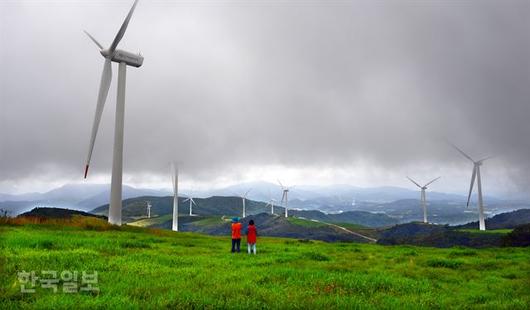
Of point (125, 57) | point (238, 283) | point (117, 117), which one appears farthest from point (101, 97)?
point (238, 283)

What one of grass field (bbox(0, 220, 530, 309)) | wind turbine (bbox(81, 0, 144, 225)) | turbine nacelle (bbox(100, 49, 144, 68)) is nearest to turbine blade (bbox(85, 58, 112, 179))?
wind turbine (bbox(81, 0, 144, 225))

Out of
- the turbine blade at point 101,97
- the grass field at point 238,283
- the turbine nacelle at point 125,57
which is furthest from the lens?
the turbine nacelle at point 125,57

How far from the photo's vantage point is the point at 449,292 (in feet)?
51.5

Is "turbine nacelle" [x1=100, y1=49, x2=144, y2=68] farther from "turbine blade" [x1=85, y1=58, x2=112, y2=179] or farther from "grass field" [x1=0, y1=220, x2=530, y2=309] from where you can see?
"grass field" [x1=0, y1=220, x2=530, y2=309]

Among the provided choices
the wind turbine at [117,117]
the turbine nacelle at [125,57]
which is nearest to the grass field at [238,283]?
the wind turbine at [117,117]

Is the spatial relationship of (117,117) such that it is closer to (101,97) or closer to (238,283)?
(101,97)

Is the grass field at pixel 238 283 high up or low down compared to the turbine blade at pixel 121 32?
down

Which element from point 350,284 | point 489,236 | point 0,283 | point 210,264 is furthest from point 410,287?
point 489,236

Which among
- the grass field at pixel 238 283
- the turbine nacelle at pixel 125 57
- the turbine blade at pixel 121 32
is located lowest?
the grass field at pixel 238 283

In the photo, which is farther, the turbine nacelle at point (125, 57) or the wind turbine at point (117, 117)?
the turbine nacelle at point (125, 57)

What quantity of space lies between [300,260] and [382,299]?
1016cm

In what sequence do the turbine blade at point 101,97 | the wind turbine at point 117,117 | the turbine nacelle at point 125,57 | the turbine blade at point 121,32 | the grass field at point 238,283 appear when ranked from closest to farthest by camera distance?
1. the grass field at point 238,283
2. the turbine blade at point 101,97
3. the wind turbine at point 117,117
4. the turbine blade at point 121,32
5. the turbine nacelle at point 125,57

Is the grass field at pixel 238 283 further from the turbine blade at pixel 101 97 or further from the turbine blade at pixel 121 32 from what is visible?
the turbine blade at pixel 121 32

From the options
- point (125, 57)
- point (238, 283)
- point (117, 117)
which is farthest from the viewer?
point (125, 57)
